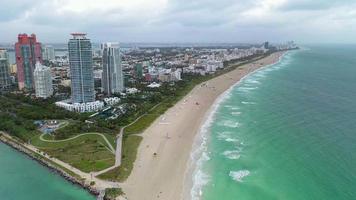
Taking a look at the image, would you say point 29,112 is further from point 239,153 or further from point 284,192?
point 284,192

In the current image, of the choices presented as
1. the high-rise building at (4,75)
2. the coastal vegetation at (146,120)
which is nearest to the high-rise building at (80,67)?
the coastal vegetation at (146,120)

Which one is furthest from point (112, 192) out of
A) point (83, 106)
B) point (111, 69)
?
point (111, 69)

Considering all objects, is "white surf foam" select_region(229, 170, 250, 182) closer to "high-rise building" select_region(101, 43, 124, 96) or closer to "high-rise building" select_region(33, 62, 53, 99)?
"high-rise building" select_region(101, 43, 124, 96)

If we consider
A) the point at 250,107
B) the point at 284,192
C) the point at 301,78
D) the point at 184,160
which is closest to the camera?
the point at 284,192

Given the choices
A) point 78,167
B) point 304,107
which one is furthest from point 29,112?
point 304,107

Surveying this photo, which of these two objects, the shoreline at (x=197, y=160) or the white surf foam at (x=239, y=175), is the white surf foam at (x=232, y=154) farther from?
the white surf foam at (x=239, y=175)

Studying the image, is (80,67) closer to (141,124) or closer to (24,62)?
(141,124)

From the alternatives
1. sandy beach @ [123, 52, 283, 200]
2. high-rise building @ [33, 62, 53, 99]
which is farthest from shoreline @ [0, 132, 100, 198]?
high-rise building @ [33, 62, 53, 99]
